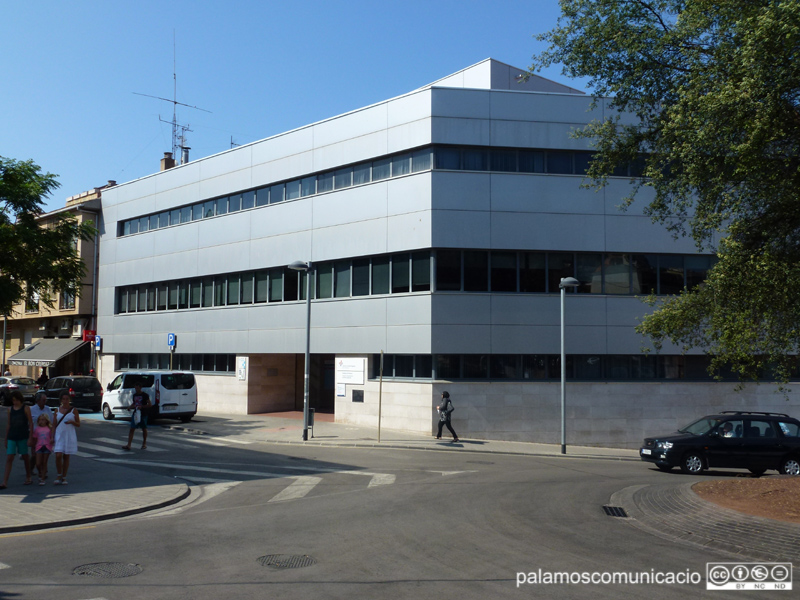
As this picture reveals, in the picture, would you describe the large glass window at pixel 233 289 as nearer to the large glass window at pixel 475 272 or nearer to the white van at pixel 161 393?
the white van at pixel 161 393

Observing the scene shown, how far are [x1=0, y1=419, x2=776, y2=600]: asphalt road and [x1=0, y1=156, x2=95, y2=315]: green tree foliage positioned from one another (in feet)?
60.1

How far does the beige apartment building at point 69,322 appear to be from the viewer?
141 feet

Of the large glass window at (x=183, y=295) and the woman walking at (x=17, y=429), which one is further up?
the large glass window at (x=183, y=295)

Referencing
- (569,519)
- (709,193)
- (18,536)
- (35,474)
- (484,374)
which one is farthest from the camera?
(484,374)

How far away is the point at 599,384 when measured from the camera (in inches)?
991

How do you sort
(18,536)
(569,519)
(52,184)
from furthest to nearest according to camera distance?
(52,184) → (569,519) → (18,536)

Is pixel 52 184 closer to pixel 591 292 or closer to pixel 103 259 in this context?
pixel 103 259

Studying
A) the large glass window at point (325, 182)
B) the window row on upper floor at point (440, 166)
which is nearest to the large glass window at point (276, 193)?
the window row on upper floor at point (440, 166)

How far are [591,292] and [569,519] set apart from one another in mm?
15744

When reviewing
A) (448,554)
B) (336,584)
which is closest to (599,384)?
(448,554)

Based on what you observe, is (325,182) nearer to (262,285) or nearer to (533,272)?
(262,285)

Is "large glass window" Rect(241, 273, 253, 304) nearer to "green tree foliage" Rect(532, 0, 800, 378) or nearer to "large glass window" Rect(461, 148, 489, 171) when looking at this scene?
"large glass window" Rect(461, 148, 489, 171)

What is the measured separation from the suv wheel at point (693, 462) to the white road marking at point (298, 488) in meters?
9.58

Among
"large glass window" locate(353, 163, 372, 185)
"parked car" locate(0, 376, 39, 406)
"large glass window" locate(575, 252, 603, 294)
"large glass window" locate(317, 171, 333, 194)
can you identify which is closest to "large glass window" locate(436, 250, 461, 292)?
"large glass window" locate(575, 252, 603, 294)
